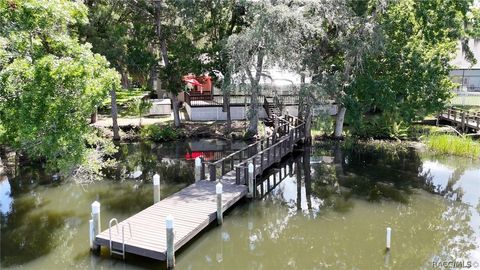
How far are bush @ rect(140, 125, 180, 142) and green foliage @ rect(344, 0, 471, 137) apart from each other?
10.2 meters

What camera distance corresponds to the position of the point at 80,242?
11.8 m

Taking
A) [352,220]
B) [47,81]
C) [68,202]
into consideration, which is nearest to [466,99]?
[352,220]

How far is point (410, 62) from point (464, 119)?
20.8 feet

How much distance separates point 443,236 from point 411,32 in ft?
44.1

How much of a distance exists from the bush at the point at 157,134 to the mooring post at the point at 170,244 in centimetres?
1519

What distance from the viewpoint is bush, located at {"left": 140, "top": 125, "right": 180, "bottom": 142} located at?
986 inches

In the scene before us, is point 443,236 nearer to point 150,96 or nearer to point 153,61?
point 153,61

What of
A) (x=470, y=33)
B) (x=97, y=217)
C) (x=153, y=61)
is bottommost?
(x=97, y=217)

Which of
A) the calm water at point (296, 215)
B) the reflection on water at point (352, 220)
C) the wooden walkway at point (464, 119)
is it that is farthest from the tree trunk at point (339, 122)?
the wooden walkway at point (464, 119)

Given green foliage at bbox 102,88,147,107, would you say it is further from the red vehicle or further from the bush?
the bush

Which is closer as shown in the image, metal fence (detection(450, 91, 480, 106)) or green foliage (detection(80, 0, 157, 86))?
green foliage (detection(80, 0, 157, 86))

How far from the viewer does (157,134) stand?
25.0 meters

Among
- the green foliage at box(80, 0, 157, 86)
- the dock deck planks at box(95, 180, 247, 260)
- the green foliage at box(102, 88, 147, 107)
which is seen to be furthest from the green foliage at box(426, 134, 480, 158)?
the green foliage at box(102, 88, 147, 107)

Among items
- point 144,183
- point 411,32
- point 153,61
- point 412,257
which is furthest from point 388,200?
point 153,61
